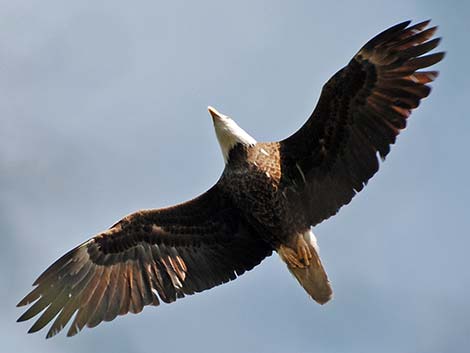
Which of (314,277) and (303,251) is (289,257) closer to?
(303,251)

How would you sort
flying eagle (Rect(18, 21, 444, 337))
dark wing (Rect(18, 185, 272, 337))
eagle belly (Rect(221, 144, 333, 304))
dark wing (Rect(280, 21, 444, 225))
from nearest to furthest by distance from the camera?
dark wing (Rect(280, 21, 444, 225)), flying eagle (Rect(18, 21, 444, 337)), eagle belly (Rect(221, 144, 333, 304)), dark wing (Rect(18, 185, 272, 337))

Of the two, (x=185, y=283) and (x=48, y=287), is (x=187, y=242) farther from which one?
(x=48, y=287)

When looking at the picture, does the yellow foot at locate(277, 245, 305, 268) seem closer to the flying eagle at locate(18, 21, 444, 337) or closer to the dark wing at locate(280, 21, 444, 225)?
the flying eagle at locate(18, 21, 444, 337)

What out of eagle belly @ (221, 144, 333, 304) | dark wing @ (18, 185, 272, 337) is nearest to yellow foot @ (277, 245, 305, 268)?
eagle belly @ (221, 144, 333, 304)

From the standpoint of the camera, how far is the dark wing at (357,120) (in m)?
15.4

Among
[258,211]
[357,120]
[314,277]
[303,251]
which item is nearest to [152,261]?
[258,211]

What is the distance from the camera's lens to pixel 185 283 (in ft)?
55.0

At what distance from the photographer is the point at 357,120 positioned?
52.2 feet

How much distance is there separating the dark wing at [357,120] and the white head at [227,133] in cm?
58

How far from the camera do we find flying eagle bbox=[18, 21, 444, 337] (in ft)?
51.2

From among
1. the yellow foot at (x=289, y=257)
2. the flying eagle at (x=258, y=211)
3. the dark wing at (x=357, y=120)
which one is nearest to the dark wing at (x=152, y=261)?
the flying eagle at (x=258, y=211)

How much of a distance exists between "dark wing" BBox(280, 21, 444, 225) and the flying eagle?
13mm

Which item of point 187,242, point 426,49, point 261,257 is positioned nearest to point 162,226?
point 187,242

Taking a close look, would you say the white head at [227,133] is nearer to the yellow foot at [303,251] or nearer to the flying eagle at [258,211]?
the flying eagle at [258,211]
